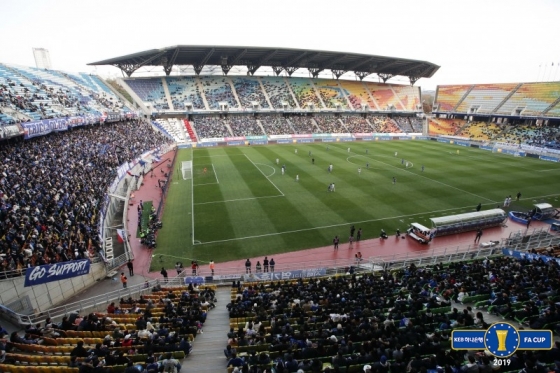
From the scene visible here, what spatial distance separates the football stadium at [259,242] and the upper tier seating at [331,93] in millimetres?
15715

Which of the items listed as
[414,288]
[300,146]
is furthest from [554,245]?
[300,146]

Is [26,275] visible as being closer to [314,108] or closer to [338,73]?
[314,108]

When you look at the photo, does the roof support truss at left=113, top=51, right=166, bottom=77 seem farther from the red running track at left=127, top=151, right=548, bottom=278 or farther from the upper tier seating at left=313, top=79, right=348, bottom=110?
the red running track at left=127, top=151, right=548, bottom=278

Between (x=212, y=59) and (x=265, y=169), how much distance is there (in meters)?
40.3

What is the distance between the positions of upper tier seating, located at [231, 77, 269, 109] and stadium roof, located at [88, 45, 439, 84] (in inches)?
105

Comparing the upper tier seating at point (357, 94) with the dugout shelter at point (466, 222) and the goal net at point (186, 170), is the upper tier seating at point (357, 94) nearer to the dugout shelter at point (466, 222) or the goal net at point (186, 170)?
the goal net at point (186, 170)

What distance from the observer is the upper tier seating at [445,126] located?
7169 cm

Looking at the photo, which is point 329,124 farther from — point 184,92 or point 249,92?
point 184,92

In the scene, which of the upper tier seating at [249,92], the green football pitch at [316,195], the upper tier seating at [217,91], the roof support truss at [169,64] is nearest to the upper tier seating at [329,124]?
the upper tier seating at [249,92]

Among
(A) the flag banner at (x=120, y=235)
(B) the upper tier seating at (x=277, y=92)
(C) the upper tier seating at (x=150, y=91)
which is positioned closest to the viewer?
(A) the flag banner at (x=120, y=235)

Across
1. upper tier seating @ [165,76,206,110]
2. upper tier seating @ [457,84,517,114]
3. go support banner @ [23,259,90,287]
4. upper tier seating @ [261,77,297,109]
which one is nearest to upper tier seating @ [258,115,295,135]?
upper tier seating @ [261,77,297,109]

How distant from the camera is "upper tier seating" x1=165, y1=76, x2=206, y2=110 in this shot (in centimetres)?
6856

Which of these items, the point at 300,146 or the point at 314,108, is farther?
the point at 314,108

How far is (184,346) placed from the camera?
9.74 m
